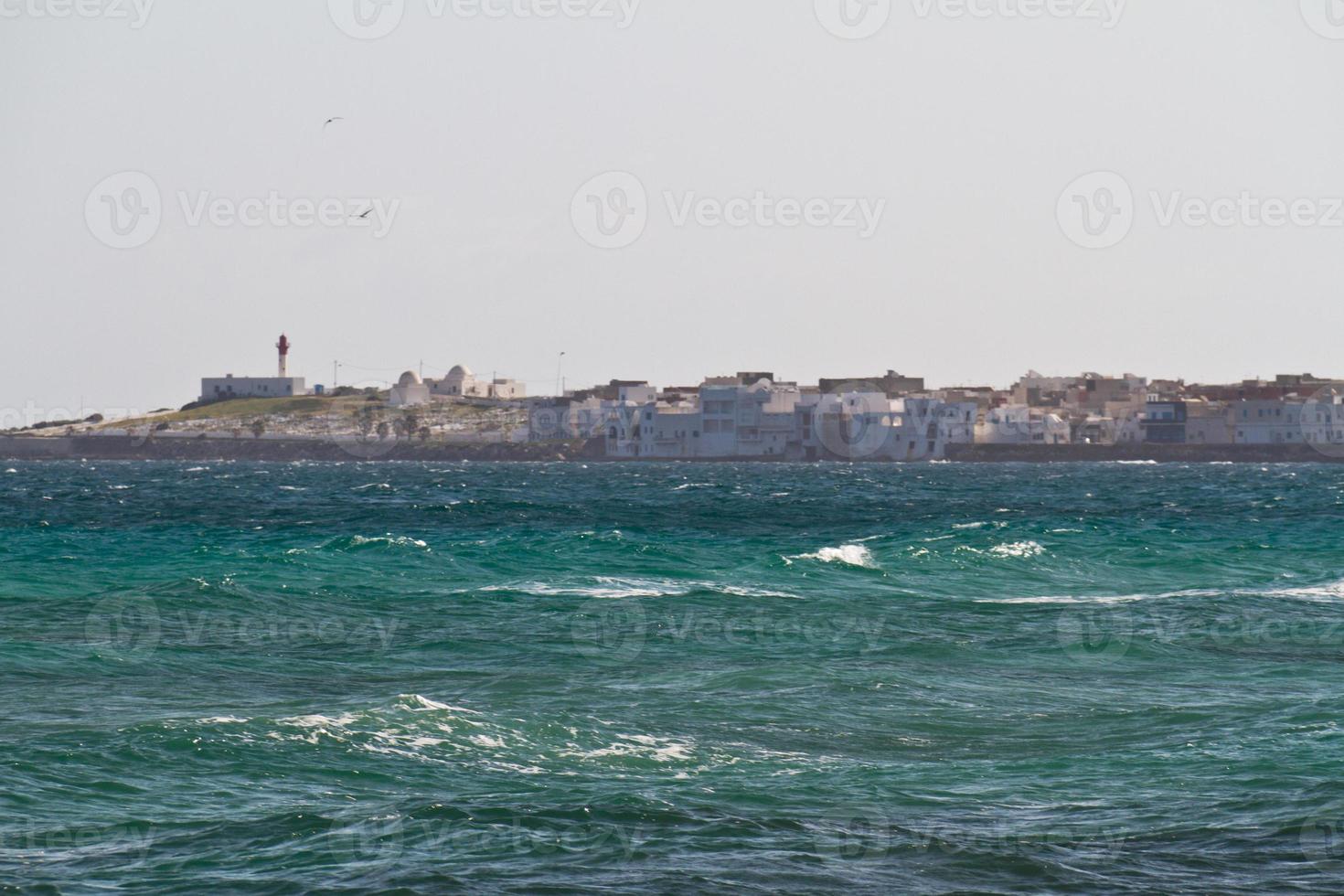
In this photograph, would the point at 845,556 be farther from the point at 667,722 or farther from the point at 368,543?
the point at 667,722

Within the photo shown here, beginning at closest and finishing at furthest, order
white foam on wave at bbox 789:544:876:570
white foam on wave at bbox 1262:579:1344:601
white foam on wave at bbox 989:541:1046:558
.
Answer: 1. white foam on wave at bbox 1262:579:1344:601
2. white foam on wave at bbox 789:544:876:570
3. white foam on wave at bbox 989:541:1046:558

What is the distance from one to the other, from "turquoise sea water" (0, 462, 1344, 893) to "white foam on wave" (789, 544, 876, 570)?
27cm

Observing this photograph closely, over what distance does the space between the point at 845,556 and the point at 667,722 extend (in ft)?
89.9

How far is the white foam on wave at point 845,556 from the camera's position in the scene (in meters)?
45.8

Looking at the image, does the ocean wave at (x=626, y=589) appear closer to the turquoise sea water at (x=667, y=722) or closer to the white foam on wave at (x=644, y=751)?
the turquoise sea water at (x=667, y=722)

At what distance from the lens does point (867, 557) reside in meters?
47.4

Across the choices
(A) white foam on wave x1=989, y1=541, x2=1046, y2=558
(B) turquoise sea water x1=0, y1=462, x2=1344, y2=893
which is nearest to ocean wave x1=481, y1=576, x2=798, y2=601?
(B) turquoise sea water x1=0, y1=462, x2=1344, y2=893

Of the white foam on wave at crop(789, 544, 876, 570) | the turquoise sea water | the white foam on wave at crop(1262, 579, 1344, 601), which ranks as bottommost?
the white foam on wave at crop(1262, 579, 1344, 601)

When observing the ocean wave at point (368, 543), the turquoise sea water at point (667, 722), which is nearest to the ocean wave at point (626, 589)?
the turquoise sea water at point (667, 722)

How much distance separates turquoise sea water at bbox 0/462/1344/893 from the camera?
1376cm

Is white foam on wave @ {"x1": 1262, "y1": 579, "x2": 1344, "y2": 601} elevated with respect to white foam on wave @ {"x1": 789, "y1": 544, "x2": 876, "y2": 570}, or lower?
lower

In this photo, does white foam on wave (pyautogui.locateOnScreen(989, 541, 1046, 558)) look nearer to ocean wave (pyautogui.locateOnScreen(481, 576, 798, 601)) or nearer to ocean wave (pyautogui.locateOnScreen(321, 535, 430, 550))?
ocean wave (pyautogui.locateOnScreen(481, 576, 798, 601))

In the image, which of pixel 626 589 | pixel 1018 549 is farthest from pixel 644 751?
pixel 1018 549

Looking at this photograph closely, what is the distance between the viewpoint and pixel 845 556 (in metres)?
47.3
